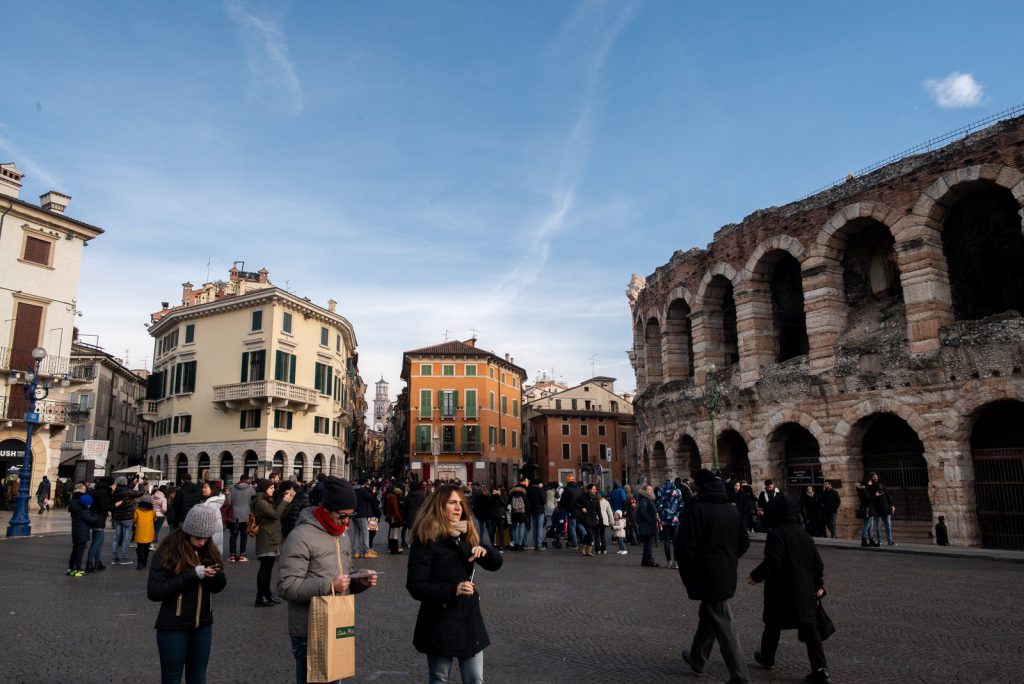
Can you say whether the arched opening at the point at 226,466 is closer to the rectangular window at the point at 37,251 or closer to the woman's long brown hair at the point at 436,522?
the rectangular window at the point at 37,251

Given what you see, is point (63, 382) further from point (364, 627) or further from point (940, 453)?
point (940, 453)

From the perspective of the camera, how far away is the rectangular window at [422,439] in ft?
177

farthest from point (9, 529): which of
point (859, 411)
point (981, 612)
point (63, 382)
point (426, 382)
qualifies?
point (426, 382)

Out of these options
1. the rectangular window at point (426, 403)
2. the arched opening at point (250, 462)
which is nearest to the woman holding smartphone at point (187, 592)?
the arched opening at point (250, 462)

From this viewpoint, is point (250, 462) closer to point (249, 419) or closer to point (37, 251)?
point (249, 419)

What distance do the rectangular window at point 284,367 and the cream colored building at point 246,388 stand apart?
6cm

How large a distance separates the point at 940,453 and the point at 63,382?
2981cm

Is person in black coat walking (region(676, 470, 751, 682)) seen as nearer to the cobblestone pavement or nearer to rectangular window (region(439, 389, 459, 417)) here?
the cobblestone pavement

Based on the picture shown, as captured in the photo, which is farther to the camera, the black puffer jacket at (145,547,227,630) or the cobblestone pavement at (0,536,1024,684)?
the cobblestone pavement at (0,536,1024,684)

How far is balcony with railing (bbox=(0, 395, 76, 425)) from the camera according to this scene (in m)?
26.3

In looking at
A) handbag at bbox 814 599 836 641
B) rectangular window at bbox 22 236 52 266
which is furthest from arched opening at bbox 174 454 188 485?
handbag at bbox 814 599 836 641

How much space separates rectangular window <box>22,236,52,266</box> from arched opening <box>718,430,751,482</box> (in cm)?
2779

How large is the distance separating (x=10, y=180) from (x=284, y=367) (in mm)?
15046

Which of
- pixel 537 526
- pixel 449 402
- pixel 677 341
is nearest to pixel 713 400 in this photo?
pixel 677 341
